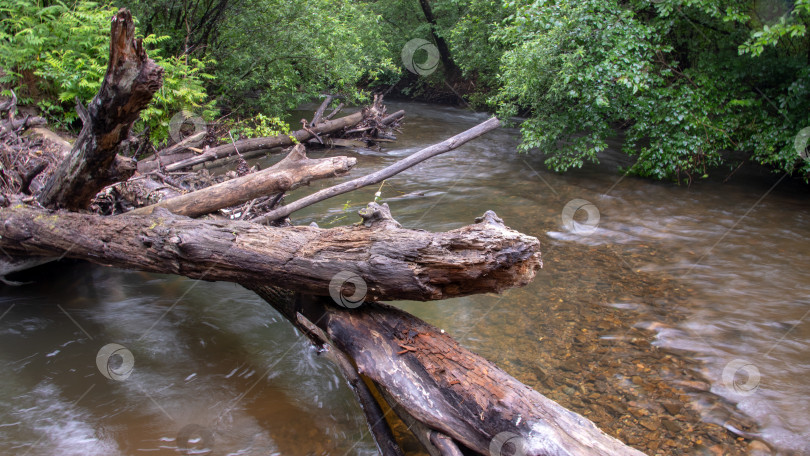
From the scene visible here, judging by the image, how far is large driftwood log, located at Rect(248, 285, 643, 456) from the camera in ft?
8.87

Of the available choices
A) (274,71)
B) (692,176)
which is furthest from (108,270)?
(692,176)

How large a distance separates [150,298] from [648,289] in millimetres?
6032

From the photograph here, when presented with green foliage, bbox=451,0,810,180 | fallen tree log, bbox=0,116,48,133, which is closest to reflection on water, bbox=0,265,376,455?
fallen tree log, bbox=0,116,48,133

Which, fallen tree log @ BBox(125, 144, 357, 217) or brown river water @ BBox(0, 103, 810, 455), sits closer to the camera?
brown river water @ BBox(0, 103, 810, 455)

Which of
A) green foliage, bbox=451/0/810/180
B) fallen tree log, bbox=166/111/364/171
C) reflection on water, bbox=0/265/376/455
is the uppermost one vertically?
green foliage, bbox=451/0/810/180

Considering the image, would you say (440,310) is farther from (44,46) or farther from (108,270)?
(44,46)

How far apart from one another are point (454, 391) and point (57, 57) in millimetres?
8982

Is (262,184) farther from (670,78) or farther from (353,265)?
(670,78)

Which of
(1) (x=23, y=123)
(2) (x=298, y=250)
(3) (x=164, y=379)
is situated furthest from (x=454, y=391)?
(1) (x=23, y=123)

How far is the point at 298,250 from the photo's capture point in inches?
152

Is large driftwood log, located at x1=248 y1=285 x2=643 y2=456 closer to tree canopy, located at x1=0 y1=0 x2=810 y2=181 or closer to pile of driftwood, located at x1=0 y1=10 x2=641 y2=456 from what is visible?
pile of driftwood, located at x1=0 y1=10 x2=641 y2=456

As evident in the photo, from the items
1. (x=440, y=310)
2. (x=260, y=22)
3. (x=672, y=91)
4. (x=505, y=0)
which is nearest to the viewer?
(x=440, y=310)

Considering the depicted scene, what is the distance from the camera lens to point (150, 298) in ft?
19.7

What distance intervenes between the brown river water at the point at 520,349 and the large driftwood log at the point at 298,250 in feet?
3.23
